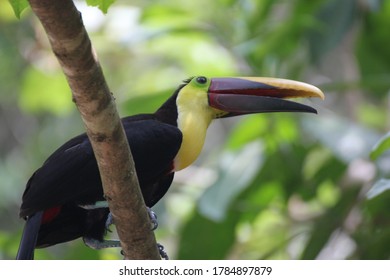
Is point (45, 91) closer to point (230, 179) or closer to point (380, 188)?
point (230, 179)

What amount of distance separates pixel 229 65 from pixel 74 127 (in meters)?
1.62

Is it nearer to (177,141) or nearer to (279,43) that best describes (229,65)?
(279,43)

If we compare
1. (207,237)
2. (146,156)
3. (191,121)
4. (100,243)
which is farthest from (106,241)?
(207,237)

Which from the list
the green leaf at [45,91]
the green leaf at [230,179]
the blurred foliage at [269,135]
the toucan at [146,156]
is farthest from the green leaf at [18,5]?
the green leaf at [45,91]

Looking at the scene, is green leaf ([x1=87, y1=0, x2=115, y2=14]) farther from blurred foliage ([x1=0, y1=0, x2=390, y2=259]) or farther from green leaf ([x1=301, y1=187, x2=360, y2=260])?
green leaf ([x1=301, y1=187, x2=360, y2=260])

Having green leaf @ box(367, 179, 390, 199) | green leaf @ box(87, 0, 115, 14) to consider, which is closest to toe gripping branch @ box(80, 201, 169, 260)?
green leaf @ box(367, 179, 390, 199)

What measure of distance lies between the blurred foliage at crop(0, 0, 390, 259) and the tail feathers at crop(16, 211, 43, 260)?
0.75m

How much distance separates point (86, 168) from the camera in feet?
8.34

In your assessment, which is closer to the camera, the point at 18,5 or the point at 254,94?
the point at 18,5

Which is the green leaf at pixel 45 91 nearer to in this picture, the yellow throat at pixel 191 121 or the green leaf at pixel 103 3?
the yellow throat at pixel 191 121

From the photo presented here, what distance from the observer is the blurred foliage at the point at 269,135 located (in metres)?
3.61

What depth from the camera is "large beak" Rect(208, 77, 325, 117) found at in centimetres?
276

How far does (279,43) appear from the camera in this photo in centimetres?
378

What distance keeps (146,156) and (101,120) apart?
2.11 ft
